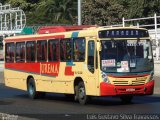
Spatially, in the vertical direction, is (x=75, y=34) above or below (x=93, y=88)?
above

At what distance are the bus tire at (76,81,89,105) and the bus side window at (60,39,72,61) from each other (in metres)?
1.21

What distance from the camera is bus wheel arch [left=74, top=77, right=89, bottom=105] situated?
64.0 ft

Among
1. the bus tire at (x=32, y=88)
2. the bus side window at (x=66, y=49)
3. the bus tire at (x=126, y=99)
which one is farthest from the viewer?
the bus tire at (x=32, y=88)

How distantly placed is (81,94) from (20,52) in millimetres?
5677

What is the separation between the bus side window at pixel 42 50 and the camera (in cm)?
2234

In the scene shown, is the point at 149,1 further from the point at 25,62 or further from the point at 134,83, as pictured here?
the point at 134,83

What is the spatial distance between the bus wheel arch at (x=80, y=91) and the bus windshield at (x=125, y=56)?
1.37 meters

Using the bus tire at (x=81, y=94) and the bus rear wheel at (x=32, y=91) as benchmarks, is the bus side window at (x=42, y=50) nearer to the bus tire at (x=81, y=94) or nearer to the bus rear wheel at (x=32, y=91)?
the bus rear wheel at (x=32, y=91)

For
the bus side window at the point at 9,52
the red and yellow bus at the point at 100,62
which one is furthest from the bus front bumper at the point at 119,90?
the bus side window at the point at 9,52

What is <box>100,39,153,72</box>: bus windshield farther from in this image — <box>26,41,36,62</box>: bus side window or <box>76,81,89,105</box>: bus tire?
<box>26,41,36,62</box>: bus side window

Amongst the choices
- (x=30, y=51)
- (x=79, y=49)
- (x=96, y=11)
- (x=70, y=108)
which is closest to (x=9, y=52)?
(x=30, y=51)

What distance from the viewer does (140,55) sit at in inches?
751

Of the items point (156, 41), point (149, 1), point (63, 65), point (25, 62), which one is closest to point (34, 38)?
point (25, 62)

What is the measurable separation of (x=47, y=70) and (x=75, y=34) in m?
2.67
